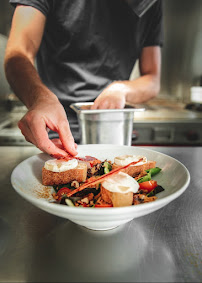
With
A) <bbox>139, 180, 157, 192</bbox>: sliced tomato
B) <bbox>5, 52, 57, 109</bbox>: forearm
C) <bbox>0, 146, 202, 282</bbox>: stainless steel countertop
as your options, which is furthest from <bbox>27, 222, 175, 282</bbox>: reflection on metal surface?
<bbox>5, 52, 57, 109</bbox>: forearm

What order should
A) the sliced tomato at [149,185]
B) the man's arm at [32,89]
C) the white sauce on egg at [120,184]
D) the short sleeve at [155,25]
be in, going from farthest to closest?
1. the short sleeve at [155,25]
2. the man's arm at [32,89]
3. the sliced tomato at [149,185]
4. the white sauce on egg at [120,184]

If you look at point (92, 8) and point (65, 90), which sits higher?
point (92, 8)

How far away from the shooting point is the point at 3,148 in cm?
131

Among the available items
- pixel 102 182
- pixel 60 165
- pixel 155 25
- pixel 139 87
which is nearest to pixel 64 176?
pixel 60 165

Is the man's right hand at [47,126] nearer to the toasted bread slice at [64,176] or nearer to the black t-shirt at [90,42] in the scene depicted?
the toasted bread slice at [64,176]

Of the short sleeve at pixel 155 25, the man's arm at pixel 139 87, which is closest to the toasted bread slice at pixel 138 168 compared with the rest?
the man's arm at pixel 139 87

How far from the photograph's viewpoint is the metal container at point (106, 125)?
1.14 m

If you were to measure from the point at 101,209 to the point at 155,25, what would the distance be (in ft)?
5.15

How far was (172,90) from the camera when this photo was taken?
356cm

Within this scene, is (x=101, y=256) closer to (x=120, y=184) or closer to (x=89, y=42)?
(x=120, y=184)

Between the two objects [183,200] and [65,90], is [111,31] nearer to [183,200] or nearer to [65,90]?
[65,90]

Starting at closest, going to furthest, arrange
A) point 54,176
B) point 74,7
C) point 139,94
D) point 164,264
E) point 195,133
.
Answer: point 164,264
point 54,176
point 74,7
point 139,94
point 195,133

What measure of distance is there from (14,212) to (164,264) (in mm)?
417

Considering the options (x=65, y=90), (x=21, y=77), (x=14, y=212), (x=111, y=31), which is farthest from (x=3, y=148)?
(x=111, y=31)
